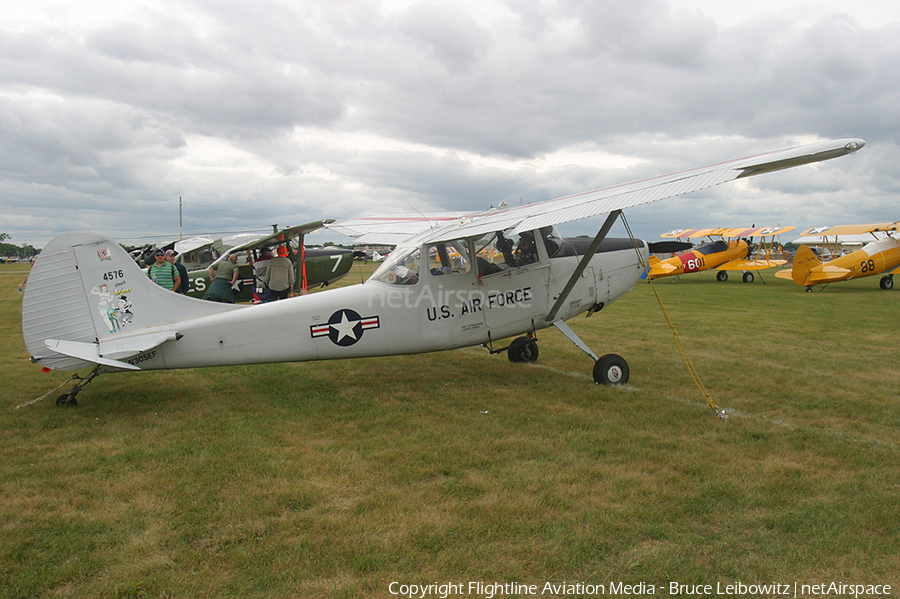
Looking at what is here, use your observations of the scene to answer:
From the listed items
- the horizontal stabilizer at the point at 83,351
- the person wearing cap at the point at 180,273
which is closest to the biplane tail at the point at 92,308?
the horizontal stabilizer at the point at 83,351

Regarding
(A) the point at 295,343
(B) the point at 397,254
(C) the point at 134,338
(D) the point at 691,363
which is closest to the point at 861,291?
(D) the point at 691,363

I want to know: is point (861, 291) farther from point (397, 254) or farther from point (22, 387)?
point (22, 387)

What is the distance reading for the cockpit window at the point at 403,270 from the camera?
6.33 m

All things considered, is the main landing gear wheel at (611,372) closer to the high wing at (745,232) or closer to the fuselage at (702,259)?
the fuselage at (702,259)

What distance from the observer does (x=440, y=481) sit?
3984 mm

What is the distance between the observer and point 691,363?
796 cm

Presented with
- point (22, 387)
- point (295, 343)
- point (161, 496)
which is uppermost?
point (295, 343)

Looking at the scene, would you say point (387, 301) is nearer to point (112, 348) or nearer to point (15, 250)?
point (112, 348)

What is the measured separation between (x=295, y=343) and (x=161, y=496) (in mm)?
2341

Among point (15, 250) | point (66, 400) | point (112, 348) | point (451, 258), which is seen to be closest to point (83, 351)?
point (112, 348)

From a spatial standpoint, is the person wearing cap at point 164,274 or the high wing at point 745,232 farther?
the high wing at point 745,232

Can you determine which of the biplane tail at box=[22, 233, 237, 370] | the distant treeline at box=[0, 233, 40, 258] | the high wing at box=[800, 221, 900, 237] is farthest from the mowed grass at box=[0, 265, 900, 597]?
the distant treeline at box=[0, 233, 40, 258]

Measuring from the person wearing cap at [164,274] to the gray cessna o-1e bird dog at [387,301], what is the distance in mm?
4969

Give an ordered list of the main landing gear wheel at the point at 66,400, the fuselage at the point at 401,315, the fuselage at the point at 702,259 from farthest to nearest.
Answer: the fuselage at the point at 702,259
the main landing gear wheel at the point at 66,400
the fuselage at the point at 401,315
